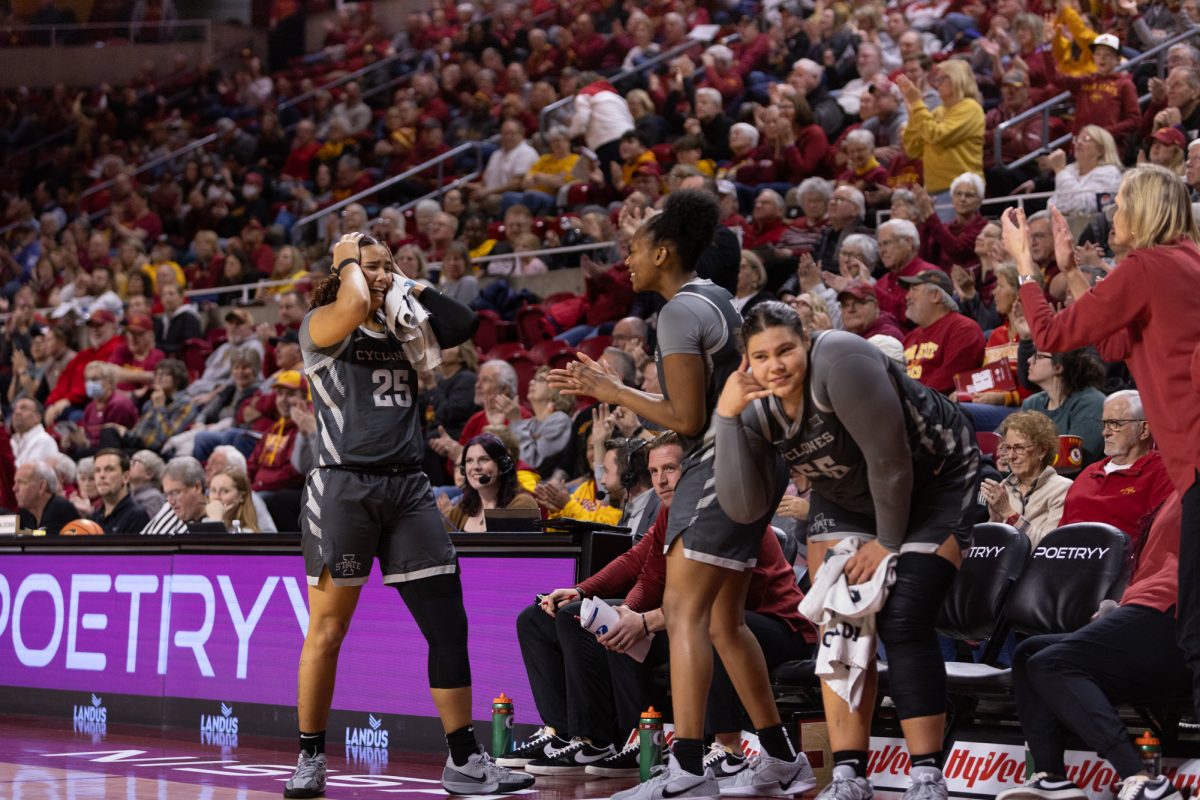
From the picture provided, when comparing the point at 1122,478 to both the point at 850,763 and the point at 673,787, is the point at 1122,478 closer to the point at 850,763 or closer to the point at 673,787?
the point at 850,763

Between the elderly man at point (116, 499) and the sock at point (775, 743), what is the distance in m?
5.51

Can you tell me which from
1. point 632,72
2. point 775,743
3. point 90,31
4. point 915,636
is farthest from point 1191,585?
point 90,31

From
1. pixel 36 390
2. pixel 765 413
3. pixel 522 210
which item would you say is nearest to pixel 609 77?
pixel 522 210

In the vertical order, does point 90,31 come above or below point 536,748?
above

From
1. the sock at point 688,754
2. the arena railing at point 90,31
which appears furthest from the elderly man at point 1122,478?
the arena railing at point 90,31

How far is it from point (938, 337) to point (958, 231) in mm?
1777

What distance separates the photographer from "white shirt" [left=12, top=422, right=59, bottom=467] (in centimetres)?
1212

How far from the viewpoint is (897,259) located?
10.0 m

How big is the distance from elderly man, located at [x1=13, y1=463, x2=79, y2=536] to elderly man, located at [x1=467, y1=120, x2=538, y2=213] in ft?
21.2

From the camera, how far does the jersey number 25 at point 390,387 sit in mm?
5590

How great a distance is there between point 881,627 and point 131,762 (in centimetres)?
352

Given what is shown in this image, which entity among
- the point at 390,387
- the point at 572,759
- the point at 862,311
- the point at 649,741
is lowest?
the point at 572,759

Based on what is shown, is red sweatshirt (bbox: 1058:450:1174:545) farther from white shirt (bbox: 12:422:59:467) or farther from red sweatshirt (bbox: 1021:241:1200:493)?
white shirt (bbox: 12:422:59:467)

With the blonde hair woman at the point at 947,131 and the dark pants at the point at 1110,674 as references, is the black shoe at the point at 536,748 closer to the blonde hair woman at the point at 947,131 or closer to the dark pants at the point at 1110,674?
the dark pants at the point at 1110,674
